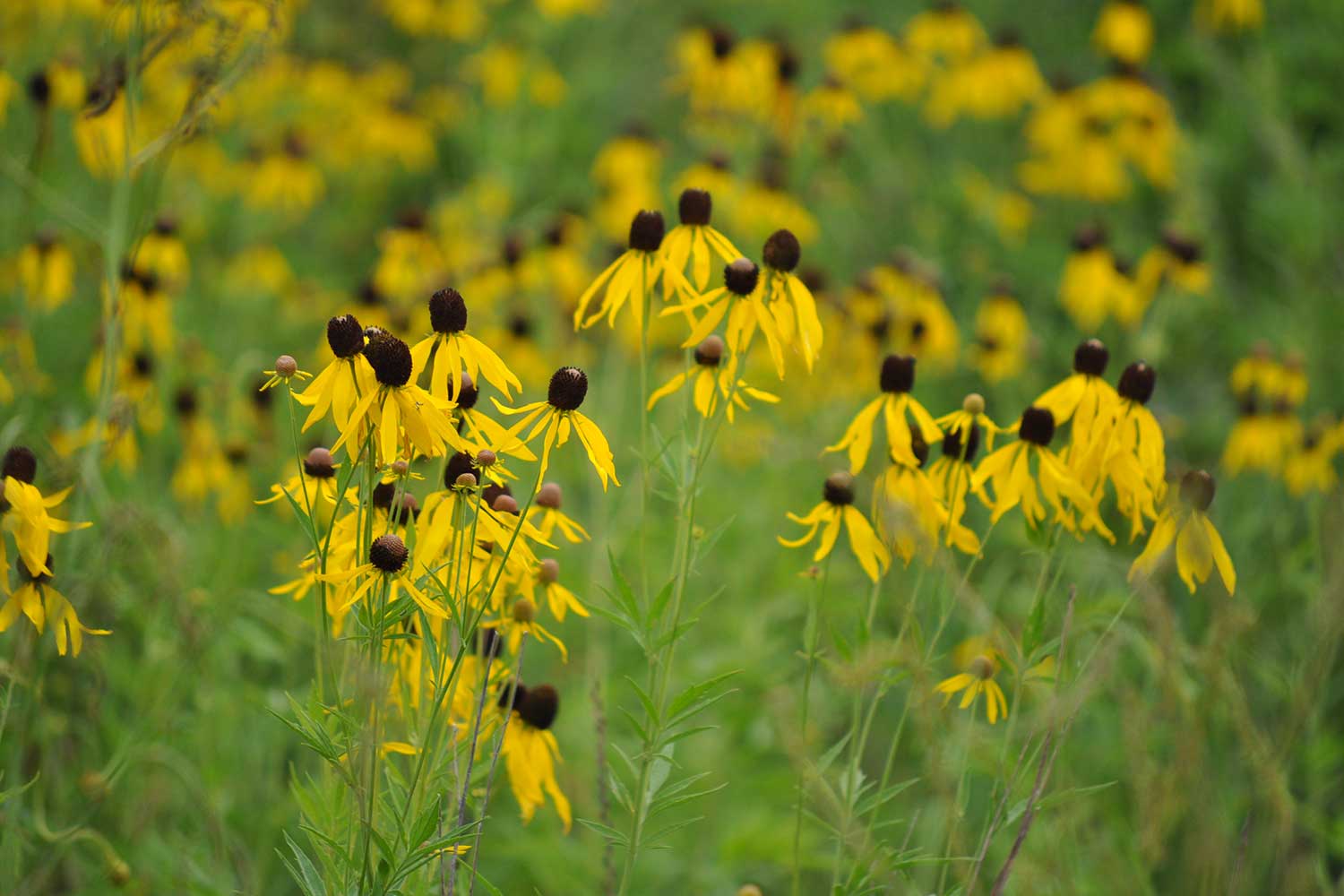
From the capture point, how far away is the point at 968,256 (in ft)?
15.9

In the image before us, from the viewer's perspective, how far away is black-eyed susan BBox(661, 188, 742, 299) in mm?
1797

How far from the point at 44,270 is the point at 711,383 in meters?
2.05

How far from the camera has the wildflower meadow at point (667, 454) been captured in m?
1.51

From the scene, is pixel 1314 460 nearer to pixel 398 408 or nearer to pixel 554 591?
pixel 554 591

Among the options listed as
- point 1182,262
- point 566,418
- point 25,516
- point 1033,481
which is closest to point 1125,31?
point 1182,262

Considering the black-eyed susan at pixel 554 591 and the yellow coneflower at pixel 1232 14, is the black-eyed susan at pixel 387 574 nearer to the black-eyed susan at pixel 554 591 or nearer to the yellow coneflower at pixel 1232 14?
the black-eyed susan at pixel 554 591

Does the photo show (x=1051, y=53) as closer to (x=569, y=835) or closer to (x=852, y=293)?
(x=852, y=293)

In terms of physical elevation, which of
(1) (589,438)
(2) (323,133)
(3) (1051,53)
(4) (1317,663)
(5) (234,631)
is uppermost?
(3) (1051,53)

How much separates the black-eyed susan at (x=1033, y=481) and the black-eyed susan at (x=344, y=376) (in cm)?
80

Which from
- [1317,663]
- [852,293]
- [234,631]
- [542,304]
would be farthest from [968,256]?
[1317,663]

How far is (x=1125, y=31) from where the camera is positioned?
16.5ft

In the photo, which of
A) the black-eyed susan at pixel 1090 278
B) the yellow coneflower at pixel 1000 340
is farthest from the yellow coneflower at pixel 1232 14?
the yellow coneflower at pixel 1000 340

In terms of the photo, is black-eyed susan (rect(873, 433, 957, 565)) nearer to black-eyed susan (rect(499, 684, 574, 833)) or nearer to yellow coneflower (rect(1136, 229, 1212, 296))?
black-eyed susan (rect(499, 684, 574, 833))

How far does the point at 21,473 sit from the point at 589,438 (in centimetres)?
69
